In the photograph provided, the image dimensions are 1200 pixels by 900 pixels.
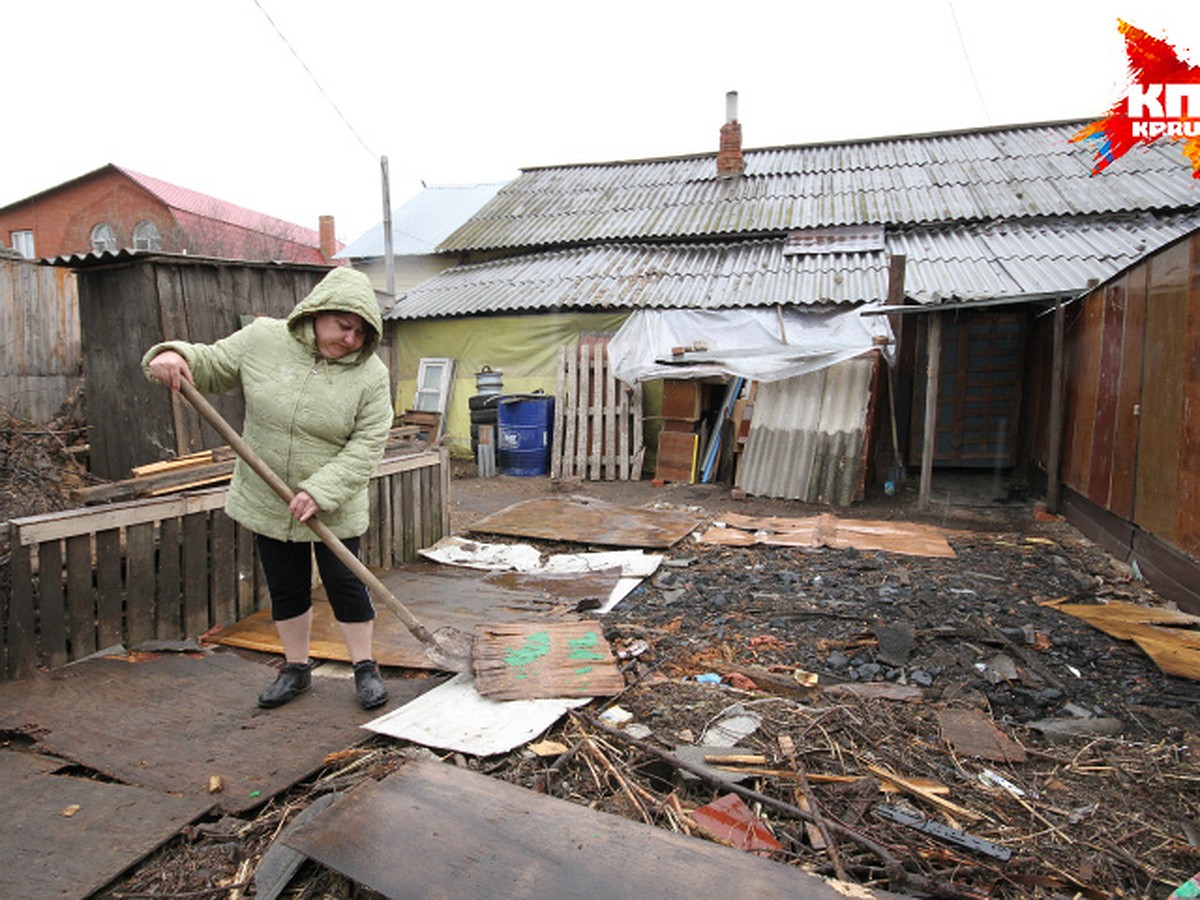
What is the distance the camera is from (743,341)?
32.0 feet

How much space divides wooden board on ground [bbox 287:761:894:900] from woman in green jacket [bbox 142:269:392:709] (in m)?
0.88

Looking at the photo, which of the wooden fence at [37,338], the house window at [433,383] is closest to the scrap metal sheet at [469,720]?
the wooden fence at [37,338]

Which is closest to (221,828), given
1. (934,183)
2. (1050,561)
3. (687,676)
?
(687,676)

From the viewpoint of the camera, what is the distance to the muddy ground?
1.94 metres

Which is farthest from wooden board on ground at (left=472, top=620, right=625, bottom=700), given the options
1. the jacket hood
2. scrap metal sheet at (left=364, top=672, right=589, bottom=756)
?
the jacket hood

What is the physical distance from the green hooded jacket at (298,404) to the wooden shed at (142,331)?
371 centimetres

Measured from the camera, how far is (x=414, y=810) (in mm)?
1932

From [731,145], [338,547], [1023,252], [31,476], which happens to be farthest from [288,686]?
[731,145]

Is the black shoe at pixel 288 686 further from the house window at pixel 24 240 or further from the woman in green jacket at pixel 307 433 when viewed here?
the house window at pixel 24 240

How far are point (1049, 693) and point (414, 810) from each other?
2778 mm

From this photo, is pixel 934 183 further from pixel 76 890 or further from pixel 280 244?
pixel 280 244

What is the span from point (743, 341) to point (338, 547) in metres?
7.95

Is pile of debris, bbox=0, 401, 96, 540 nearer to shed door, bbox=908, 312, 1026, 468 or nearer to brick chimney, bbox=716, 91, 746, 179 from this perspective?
shed door, bbox=908, 312, 1026, 468

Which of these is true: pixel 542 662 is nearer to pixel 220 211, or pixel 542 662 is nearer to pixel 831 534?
pixel 831 534
